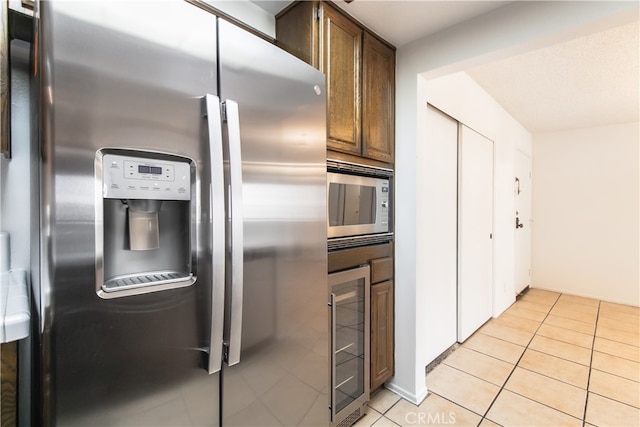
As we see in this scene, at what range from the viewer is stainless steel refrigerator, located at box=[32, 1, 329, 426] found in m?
0.66

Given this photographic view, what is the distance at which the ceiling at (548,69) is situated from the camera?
4.95ft

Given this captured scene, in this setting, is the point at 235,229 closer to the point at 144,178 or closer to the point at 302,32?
the point at 144,178

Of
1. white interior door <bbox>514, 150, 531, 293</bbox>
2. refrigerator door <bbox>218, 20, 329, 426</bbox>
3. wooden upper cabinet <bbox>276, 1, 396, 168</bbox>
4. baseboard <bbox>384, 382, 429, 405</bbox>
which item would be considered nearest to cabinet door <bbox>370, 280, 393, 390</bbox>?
baseboard <bbox>384, 382, 429, 405</bbox>

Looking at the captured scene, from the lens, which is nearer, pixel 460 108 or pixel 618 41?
Answer: pixel 618 41

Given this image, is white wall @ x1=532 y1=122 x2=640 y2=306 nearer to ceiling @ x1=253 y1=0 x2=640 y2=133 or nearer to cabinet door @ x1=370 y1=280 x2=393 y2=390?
ceiling @ x1=253 y1=0 x2=640 y2=133

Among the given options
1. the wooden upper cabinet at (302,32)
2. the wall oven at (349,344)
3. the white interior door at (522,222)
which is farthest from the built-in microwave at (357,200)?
the white interior door at (522,222)

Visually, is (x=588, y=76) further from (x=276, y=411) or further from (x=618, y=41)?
(x=276, y=411)

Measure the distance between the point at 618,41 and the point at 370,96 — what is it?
6.22ft

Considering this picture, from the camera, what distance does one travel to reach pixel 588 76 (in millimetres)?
2553

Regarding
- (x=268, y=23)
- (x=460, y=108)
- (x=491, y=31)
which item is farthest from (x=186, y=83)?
(x=460, y=108)

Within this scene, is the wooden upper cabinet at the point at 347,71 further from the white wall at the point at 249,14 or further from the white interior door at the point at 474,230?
the white interior door at the point at 474,230

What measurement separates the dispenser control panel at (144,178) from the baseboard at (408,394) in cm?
190

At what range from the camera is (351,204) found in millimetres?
1610

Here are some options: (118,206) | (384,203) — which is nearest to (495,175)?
(384,203)
